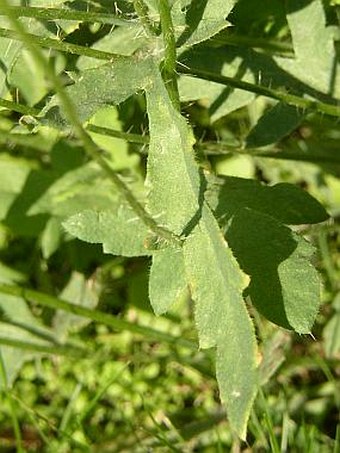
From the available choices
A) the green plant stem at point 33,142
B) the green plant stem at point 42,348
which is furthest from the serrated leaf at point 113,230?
the green plant stem at point 33,142

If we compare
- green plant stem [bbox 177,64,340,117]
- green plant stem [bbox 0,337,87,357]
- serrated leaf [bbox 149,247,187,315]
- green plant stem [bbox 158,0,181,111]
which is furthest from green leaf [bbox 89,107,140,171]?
green plant stem [bbox 158,0,181,111]

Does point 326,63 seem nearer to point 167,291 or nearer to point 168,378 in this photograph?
point 167,291

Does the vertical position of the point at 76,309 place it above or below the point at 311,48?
below

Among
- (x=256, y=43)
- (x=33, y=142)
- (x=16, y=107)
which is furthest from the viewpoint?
(x=33, y=142)

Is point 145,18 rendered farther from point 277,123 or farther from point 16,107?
point 277,123

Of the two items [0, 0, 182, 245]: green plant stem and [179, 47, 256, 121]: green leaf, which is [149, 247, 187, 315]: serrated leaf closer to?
[0, 0, 182, 245]: green plant stem

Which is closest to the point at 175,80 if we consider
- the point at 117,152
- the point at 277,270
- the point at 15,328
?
the point at 277,270

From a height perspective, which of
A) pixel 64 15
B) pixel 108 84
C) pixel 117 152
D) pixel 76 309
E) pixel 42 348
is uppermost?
pixel 64 15
